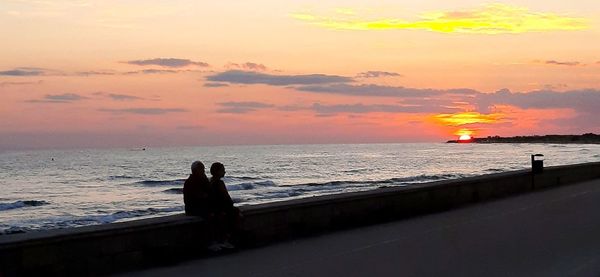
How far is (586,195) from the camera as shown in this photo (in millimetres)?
23688

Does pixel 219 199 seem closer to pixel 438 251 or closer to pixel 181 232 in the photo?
pixel 181 232

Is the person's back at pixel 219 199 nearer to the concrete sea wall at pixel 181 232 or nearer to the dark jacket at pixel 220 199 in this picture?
the dark jacket at pixel 220 199

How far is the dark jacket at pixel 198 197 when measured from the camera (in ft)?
38.6

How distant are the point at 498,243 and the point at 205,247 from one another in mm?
4624

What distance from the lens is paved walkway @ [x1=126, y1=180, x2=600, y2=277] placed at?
991cm

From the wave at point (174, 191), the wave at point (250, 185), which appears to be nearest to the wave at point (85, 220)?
the wave at point (174, 191)

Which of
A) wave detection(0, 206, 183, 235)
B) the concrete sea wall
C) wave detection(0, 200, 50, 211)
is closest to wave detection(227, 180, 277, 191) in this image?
wave detection(0, 200, 50, 211)

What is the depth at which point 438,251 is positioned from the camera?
1174 cm

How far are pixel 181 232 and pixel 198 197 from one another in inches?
31.5

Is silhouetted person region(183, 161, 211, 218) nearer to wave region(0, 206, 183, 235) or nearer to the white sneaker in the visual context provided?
the white sneaker

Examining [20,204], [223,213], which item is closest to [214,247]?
[223,213]

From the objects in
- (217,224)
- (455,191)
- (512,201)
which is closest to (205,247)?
(217,224)

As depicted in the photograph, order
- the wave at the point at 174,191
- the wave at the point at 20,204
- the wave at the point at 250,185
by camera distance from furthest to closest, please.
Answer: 1. the wave at the point at 250,185
2. the wave at the point at 174,191
3. the wave at the point at 20,204

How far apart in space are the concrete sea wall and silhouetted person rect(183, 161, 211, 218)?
0.75 feet
